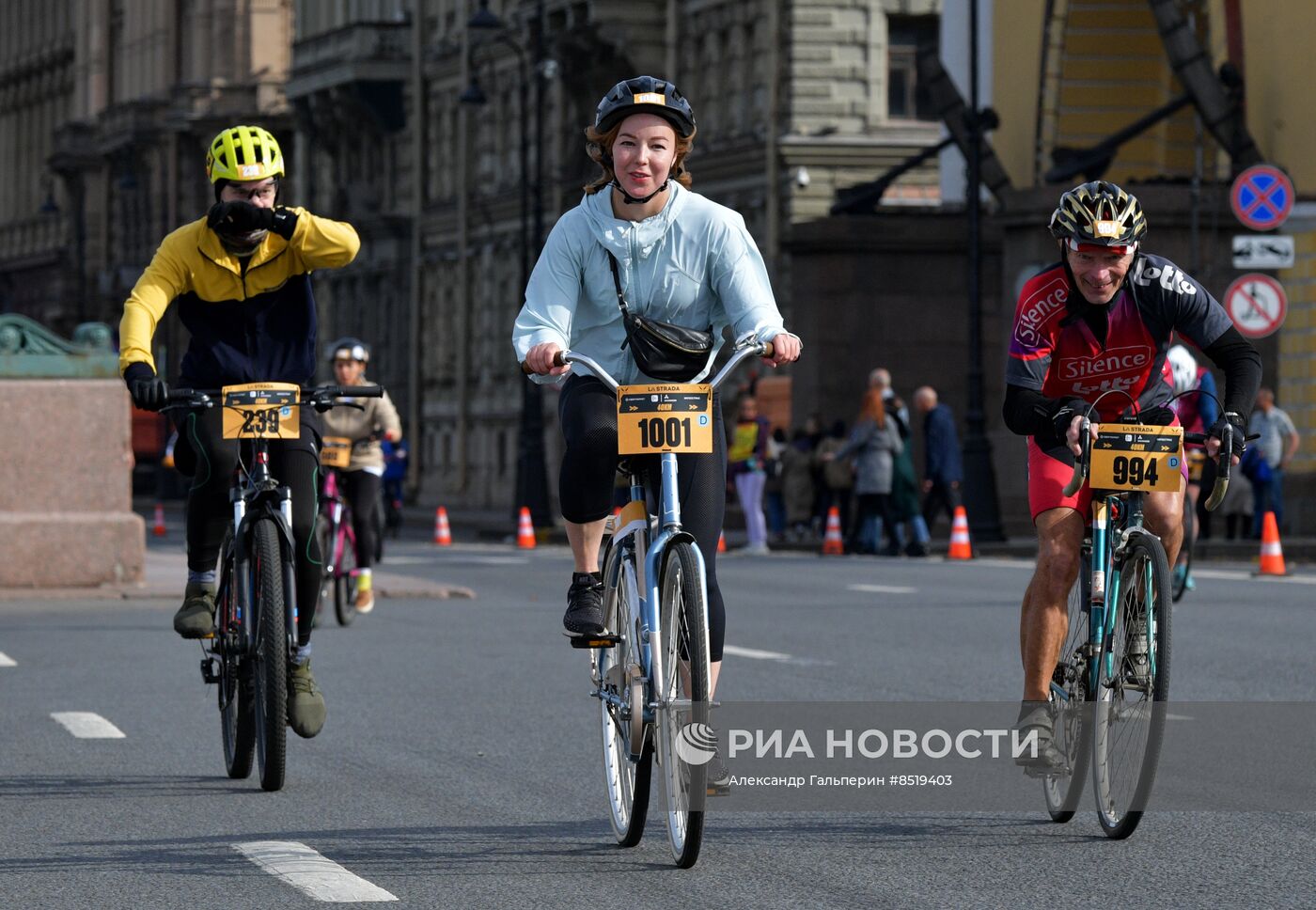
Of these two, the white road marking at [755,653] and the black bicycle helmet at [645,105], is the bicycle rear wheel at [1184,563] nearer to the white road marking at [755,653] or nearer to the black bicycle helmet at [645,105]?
the white road marking at [755,653]

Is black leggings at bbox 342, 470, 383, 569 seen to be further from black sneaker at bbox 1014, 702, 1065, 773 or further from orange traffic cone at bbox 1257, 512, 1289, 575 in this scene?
black sneaker at bbox 1014, 702, 1065, 773

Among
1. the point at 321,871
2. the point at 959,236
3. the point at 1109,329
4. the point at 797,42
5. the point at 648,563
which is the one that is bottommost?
the point at 321,871

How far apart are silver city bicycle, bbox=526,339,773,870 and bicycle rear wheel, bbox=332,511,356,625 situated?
990 cm

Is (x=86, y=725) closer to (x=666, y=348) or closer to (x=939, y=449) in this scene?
(x=666, y=348)

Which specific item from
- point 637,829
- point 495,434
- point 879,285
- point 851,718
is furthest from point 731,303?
point 495,434

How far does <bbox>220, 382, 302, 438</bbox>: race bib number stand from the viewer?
30.3 ft

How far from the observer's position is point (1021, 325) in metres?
8.16

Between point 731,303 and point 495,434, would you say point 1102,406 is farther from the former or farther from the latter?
point 495,434

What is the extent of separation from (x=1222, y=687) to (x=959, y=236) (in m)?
31.0

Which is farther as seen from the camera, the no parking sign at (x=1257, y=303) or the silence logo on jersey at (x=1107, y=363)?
the no parking sign at (x=1257, y=303)

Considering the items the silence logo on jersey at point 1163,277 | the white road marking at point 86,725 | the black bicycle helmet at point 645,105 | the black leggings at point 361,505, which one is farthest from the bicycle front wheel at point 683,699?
the black leggings at point 361,505

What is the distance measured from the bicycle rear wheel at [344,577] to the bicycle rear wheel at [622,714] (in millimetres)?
9657

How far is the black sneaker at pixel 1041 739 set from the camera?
809 centimetres

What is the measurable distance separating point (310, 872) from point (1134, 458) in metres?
2.34
